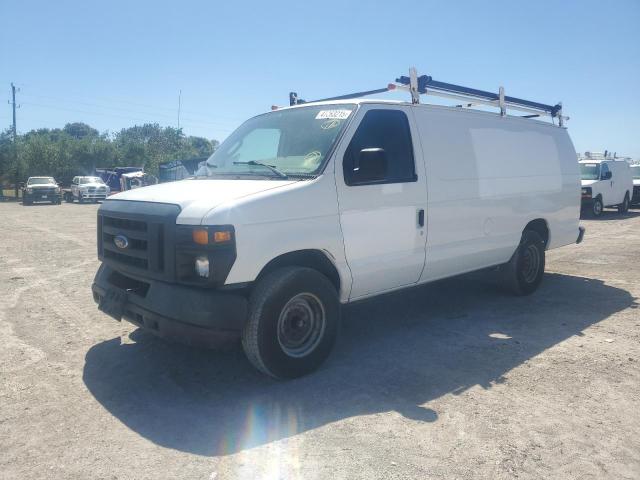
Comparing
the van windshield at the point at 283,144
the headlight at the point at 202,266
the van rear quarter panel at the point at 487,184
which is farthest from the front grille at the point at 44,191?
the headlight at the point at 202,266

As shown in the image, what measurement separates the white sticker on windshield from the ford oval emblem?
1998 millimetres

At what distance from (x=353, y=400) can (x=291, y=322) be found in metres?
0.80

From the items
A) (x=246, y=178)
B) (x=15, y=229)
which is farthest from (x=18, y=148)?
(x=246, y=178)

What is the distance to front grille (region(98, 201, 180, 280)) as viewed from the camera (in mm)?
3740

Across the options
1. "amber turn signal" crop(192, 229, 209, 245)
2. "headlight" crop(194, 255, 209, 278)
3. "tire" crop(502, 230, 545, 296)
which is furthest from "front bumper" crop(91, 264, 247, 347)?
"tire" crop(502, 230, 545, 296)

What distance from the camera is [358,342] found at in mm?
5125

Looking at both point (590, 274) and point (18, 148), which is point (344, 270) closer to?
point (590, 274)

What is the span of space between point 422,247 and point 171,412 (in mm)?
2743

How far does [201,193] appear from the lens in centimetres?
397

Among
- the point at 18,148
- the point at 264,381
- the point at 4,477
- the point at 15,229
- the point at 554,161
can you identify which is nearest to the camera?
the point at 4,477

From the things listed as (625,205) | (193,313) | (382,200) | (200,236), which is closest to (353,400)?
(193,313)

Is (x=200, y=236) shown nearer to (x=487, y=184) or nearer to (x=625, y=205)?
(x=487, y=184)

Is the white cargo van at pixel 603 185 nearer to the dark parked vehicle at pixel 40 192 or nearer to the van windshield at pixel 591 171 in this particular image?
the van windshield at pixel 591 171

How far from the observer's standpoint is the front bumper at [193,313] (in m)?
3.56
